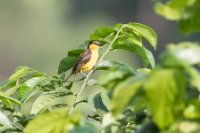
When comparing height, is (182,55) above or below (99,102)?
below

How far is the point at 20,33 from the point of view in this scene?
20.5 metres

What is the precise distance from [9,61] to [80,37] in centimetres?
197

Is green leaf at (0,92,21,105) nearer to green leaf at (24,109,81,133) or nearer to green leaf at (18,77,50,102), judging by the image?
green leaf at (18,77,50,102)

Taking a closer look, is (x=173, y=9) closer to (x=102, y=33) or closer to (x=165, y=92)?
(x=165, y=92)

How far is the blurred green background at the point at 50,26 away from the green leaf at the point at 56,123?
17.5 m

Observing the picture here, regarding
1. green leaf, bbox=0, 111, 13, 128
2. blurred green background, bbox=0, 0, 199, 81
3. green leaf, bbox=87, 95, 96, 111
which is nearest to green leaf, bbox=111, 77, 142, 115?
green leaf, bbox=0, 111, 13, 128

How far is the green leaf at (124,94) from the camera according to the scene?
84 cm

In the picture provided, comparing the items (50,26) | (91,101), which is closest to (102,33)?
(91,101)

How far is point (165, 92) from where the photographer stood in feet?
2.67

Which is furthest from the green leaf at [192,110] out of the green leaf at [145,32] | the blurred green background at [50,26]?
the blurred green background at [50,26]

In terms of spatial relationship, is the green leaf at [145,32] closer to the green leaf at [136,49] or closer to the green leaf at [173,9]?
the green leaf at [136,49]

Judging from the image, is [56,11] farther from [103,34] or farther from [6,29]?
[103,34]

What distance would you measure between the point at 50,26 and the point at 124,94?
1967 cm

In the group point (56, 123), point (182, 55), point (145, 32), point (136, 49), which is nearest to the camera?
point (182, 55)
